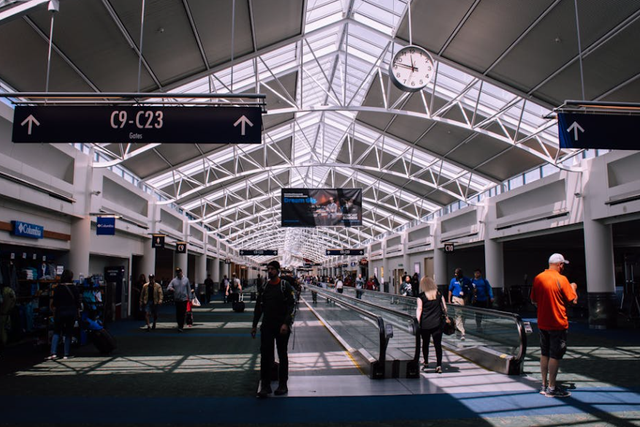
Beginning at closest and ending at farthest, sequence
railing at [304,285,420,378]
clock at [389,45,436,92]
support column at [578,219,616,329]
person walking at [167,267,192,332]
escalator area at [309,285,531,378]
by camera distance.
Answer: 1. railing at [304,285,420,378]
2. escalator area at [309,285,531,378]
3. clock at [389,45,436,92]
4. person walking at [167,267,192,332]
5. support column at [578,219,616,329]

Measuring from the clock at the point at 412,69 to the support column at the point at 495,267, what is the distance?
13.8 meters

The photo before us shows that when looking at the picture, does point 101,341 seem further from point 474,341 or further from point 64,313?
point 474,341

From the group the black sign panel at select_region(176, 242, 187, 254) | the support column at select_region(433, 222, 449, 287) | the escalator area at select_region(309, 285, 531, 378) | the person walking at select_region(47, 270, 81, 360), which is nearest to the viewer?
the escalator area at select_region(309, 285, 531, 378)

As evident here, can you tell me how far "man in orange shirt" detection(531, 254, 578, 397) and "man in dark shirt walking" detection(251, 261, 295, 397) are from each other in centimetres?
322

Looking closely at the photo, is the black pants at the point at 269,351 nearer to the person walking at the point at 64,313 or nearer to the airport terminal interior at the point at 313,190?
the airport terminal interior at the point at 313,190

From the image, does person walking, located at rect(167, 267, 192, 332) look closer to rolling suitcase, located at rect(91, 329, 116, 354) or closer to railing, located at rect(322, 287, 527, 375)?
rolling suitcase, located at rect(91, 329, 116, 354)

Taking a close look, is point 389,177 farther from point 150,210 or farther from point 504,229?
point 150,210

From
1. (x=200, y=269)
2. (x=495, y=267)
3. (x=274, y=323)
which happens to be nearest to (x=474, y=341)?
(x=274, y=323)

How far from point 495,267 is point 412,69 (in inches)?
565

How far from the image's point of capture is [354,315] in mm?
10016

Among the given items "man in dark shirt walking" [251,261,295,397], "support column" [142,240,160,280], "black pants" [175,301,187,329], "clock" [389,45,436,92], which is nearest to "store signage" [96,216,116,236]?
"black pants" [175,301,187,329]

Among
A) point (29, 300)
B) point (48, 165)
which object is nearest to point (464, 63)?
point (48, 165)

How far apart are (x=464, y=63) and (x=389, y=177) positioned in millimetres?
16188

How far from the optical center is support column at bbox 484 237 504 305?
73.4 ft
